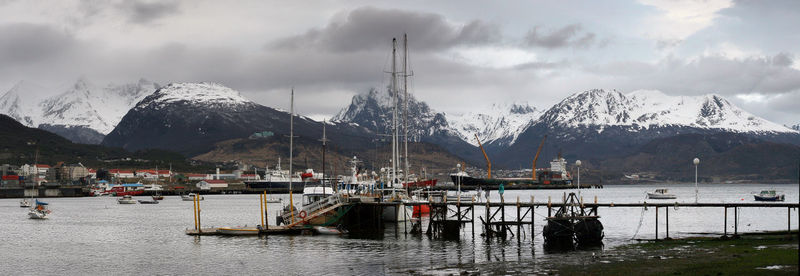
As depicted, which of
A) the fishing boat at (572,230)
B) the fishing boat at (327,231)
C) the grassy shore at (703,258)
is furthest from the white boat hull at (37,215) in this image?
the grassy shore at (703,258)

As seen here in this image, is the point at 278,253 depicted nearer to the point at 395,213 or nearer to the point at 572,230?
the point at 572,230

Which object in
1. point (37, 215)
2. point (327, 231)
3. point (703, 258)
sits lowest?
point (37, 215)

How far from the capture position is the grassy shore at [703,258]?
49.3 meters

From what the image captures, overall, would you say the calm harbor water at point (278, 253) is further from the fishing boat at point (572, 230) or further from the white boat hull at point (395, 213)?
the fishing boat at point (572, 230)

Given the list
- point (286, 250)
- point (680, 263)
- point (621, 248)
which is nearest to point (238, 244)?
point (286, 250)

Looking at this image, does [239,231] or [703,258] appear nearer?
[703,258]

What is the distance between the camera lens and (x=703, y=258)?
58156mm

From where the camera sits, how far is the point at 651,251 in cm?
6712

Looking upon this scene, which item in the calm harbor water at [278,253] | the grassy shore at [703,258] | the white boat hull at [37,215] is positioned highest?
the grassy shore at [703,258]

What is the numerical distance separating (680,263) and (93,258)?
52.8 meters

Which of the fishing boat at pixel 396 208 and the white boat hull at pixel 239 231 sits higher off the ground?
the fishing boat at pixel 396 208

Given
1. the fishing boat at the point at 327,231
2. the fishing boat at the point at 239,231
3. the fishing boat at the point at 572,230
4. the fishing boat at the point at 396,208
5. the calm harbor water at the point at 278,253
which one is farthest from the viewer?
the fishing boat at the point at 396,208

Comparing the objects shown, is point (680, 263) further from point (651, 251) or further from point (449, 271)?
point (449, 271)

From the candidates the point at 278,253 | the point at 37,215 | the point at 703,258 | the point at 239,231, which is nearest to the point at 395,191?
the point at 239,231
